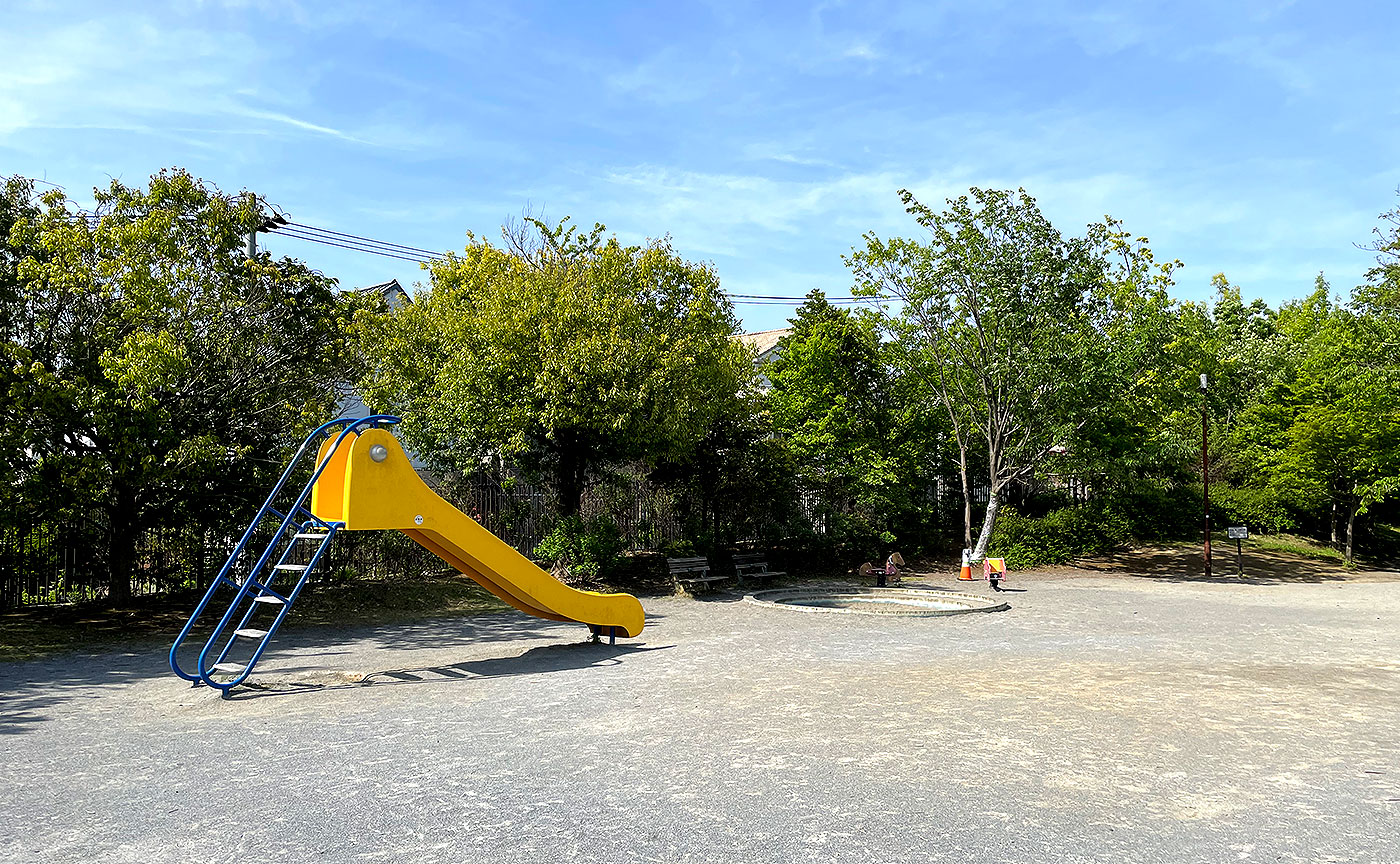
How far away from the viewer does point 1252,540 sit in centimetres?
2848

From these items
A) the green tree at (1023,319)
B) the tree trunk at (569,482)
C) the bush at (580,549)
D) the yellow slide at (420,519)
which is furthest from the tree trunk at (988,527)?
the yellow slide at (420,519)

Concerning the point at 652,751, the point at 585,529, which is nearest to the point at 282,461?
the point at 585,529

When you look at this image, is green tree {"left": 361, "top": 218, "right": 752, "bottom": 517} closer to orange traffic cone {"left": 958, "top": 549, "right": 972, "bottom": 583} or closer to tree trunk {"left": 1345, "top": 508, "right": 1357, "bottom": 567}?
orange traffic cone {"left": 958, "top": 549, "right": 972, "bottom": 583}

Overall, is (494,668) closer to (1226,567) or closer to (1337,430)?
(1226,567)

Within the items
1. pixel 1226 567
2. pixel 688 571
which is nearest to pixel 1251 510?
pixel 1226 567

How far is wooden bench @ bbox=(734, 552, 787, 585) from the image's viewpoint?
20469 millimetres

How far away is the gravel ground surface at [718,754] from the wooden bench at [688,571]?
21.4ft

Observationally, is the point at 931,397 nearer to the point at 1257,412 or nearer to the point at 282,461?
the point at 1257,412

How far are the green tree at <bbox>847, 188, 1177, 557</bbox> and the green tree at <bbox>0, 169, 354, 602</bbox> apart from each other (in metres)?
14.2

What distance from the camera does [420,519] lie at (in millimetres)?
10258

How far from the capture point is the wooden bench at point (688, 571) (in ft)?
61.9

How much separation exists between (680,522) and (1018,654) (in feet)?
39.5

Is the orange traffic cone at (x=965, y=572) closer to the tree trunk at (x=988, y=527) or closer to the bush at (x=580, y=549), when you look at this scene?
the tree trunk at (x=988, y=527)

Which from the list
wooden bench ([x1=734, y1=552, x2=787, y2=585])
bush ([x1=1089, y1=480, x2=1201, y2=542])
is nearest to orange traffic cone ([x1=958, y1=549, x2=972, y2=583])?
wooden bench ([x1=734, y1=552, x2=787, y2=585])
